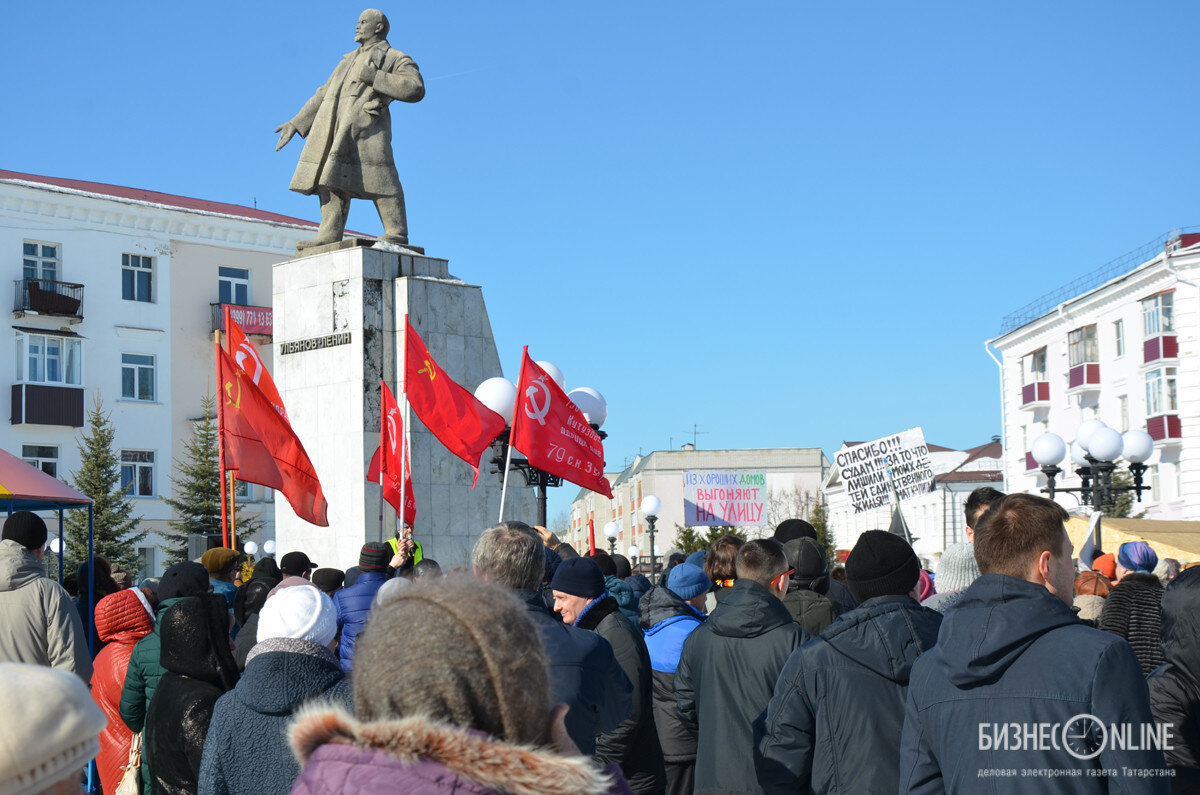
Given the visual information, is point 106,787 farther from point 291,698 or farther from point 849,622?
point 849,622

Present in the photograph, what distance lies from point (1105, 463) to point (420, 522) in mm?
8993

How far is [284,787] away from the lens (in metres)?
4.05

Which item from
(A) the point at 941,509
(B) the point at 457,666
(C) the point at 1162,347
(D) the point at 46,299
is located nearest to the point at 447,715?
(B) the point at 457,666

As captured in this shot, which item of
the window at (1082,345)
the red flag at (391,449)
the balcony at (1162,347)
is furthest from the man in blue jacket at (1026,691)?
the window at (1082,345)

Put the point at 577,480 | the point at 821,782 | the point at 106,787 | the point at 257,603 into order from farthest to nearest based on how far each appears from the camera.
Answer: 1. the point at 577,480
2. the point at 257,603
3. the point at 106,787
4. the point at 821,782

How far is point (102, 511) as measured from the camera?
136 ft

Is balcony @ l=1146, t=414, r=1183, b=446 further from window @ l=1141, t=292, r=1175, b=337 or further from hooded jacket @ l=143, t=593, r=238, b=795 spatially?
hooded jacket @ l=143, t=593, r=238, b=795

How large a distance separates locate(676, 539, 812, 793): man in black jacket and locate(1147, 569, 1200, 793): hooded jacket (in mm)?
1348

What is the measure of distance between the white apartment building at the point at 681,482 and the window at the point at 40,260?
74.5 m

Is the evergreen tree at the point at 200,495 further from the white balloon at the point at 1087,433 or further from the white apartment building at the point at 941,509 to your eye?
the white apartment building at the point at 941,509

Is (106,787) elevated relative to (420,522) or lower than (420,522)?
lower

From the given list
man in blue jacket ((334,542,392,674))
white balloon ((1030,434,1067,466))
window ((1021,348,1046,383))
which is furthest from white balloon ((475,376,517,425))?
window ((1021,348,1046,383))

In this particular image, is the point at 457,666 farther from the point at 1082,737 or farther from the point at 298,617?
the point at 298,617

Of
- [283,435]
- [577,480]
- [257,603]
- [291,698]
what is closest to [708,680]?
[291,698]
